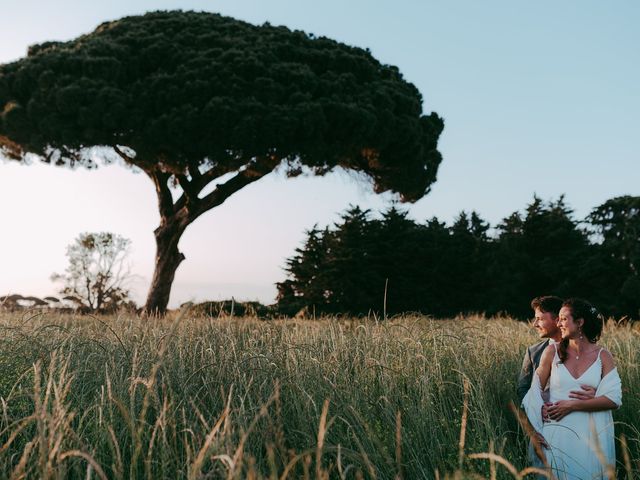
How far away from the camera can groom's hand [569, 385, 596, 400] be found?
13.0 ft

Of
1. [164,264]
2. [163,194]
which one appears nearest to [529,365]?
[164,264]

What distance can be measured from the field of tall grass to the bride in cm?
28

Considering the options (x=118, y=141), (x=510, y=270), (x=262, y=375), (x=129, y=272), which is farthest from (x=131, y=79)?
(x=510, y=270)

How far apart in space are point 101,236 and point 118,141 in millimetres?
4551

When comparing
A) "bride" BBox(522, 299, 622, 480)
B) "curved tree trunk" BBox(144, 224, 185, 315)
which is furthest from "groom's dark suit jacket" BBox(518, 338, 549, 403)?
"curved tree trunk" BBox(144, 224, 185, 315)

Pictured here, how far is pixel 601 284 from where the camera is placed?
21.9 meters

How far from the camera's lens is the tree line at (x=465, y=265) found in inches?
802

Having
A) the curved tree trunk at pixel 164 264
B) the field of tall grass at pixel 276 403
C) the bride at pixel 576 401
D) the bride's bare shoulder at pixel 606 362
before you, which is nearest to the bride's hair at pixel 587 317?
the bride at pixel 576 401

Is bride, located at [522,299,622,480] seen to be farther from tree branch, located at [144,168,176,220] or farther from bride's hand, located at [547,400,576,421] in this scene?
tree branch, located at [144,168,176,220]

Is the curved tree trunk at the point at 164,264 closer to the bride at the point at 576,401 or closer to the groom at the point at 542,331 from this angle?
the groom at the point at 542,331

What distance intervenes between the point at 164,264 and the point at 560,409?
14.6 metres

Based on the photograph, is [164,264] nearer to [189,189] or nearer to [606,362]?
A: [189,189]

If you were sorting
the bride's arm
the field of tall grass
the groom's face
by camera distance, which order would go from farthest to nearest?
the groom's face < the bride's arm < the field of tall grass

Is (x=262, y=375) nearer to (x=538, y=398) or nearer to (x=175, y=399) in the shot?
(x=175, y=399)
